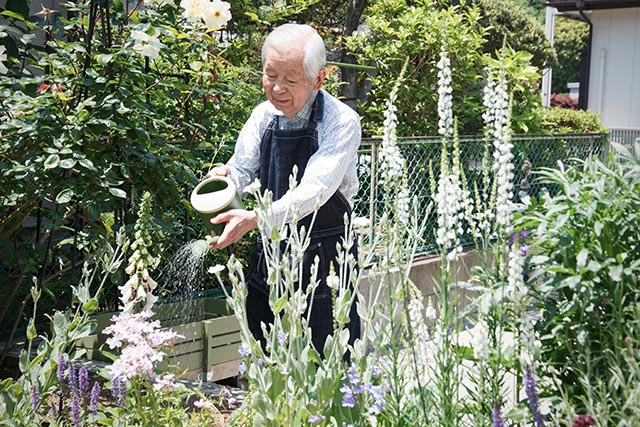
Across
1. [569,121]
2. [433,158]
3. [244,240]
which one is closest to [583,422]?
[244,240]

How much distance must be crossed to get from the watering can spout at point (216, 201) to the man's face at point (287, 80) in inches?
12.6

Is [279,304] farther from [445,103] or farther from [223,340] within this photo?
[223,340]

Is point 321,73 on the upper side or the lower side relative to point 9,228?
upper

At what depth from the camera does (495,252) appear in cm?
190

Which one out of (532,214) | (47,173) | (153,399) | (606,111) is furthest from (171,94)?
(606,111)

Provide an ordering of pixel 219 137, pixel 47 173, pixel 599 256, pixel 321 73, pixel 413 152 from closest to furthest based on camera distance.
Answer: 1. pixel 599 256
2. pixel 321 73
3. pixel 47 173
4. pixel 219 137
5. pixel 413 152

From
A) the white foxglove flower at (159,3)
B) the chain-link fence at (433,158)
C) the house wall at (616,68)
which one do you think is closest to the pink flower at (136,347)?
the white foxglove flower at (159,3)

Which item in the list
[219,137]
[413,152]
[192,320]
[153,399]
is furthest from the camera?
[413,152]

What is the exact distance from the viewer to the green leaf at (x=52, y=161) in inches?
119

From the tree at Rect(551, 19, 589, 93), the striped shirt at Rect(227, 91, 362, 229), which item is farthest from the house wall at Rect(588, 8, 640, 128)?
the tree at Rect(551, 19, 589, 93)

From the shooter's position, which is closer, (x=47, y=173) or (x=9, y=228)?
(x=47, y=173)

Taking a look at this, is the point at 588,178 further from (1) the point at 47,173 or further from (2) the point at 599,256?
(1) the point at 47,173

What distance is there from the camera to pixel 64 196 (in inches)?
121

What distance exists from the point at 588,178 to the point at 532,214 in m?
0.16
